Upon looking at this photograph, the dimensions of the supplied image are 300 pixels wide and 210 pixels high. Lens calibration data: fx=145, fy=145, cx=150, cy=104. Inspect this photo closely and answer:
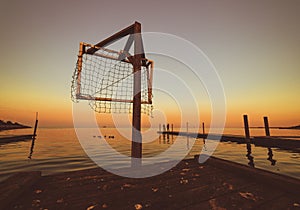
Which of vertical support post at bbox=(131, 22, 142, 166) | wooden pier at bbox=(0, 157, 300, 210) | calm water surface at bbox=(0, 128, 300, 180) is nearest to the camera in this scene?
wooden pier at bbox=(0, 157, 300, 210)

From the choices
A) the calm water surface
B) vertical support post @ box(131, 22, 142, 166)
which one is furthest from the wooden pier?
the calm water surface

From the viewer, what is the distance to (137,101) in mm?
4527

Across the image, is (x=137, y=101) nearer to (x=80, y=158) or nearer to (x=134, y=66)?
(x=134, y=66)

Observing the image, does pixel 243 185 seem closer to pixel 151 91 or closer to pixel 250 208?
pixel 250 208

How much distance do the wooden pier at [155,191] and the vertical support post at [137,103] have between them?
1012 mm

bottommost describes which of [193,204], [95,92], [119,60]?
[193,204]

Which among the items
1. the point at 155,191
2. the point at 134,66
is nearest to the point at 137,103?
the point at 134,66

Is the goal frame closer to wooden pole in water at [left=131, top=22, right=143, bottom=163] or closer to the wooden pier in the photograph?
wooden pole in water at [left=131, top=22, right=143, bottom=163]

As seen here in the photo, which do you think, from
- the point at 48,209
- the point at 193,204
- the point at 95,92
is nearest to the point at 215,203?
the point at 193,204

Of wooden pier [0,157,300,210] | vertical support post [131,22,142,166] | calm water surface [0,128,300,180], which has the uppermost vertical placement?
vertical support post [131,22,142,166]

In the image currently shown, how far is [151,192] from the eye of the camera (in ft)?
8.86

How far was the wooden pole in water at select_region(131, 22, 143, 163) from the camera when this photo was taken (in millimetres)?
4332

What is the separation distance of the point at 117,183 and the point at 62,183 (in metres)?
1.16

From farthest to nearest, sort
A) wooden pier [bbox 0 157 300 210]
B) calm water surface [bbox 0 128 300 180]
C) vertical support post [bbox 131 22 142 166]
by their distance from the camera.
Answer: calm water surface [bbox 0 128 300 180] < vertical support post [bbox 131 22 142 166] < wooden pier [bbox 0 157 300 210]
